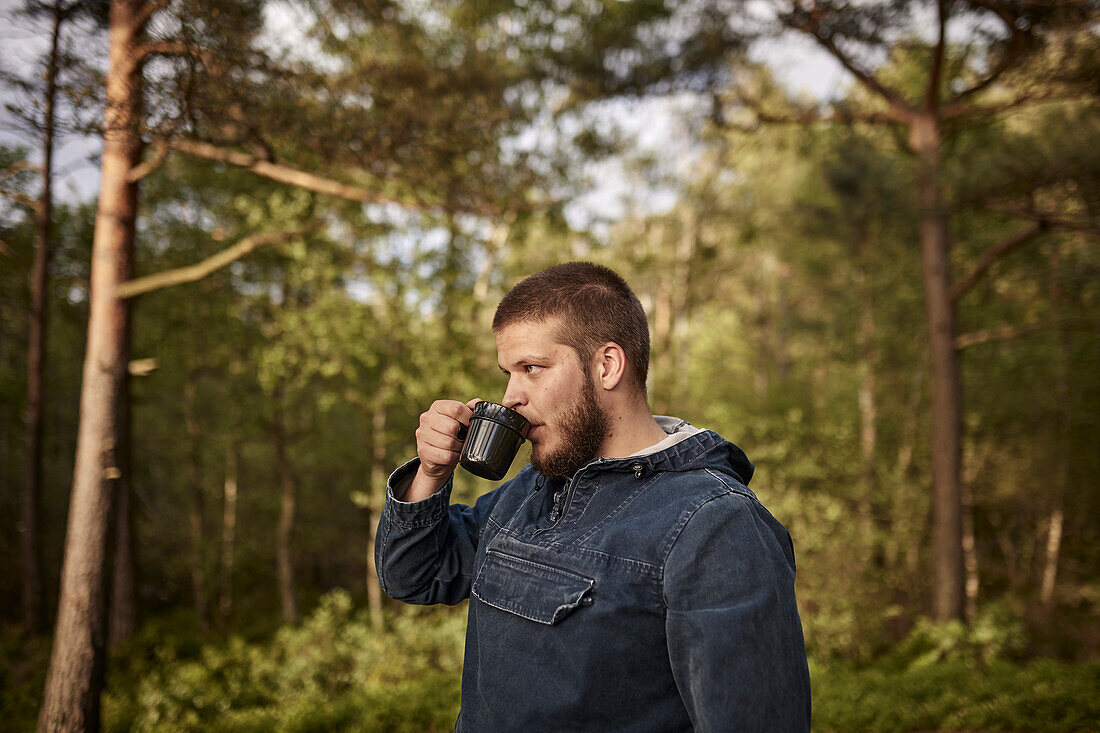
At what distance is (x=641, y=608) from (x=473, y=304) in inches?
337

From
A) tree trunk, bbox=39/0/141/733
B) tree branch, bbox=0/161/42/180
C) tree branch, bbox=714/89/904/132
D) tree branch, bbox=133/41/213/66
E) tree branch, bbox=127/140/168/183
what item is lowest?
tree trunk, bbox=39/0/141/733

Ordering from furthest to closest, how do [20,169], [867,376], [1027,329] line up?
[867,376], [1027,329], [20,169]

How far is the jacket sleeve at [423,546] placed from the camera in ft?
5.70

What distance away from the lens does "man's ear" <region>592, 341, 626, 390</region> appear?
5.21 ft

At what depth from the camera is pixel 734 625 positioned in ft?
3.63

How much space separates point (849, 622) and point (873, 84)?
700 cm

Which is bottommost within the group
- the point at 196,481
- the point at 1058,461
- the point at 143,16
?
the point at 196,481

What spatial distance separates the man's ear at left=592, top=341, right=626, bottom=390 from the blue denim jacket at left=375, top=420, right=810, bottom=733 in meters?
0.21

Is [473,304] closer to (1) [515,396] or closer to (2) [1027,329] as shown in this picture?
(2) [1027,329]

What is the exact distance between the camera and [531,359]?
159 cm

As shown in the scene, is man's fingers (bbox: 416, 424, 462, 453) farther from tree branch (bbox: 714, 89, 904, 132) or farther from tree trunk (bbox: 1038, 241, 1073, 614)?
tree trunk (bbox: 1038, 241, 1073, 614)

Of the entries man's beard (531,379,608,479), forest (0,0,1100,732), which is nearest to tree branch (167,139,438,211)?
forest (0,0,1100,732)

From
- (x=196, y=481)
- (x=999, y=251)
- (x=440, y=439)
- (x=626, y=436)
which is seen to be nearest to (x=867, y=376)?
(x=999, y=251)

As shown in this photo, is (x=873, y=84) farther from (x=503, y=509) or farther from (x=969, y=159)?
(x=503, y=509)
